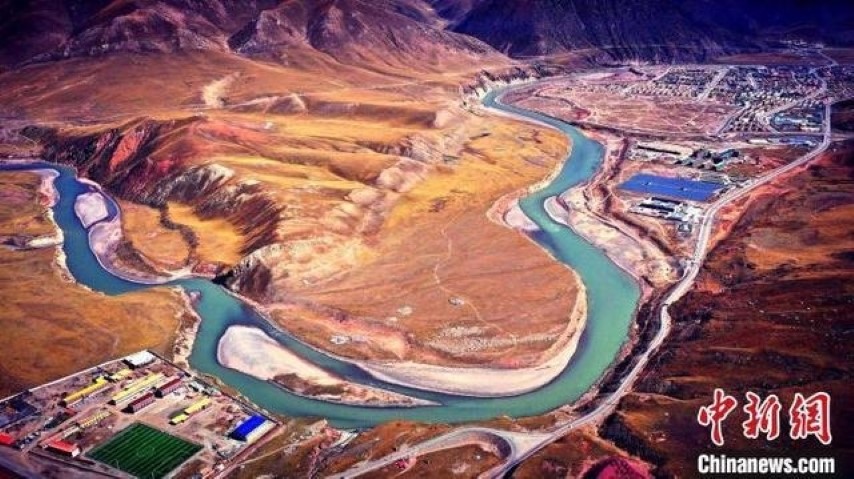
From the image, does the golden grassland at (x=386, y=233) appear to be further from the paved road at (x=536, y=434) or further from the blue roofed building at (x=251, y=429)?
the blue roofed building at (x=251, y=429)

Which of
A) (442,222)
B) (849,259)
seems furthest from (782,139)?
(442,222)

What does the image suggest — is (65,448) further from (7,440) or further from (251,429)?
(251,429)

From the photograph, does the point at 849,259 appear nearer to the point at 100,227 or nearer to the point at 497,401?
the point at 497,401

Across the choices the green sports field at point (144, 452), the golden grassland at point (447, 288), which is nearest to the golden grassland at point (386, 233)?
the golden grassland at point (447, 288)

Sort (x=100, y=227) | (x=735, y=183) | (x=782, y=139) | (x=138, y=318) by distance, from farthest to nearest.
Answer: (x=782, y=139) < (x=735, y=183) < (x=100, y=227) < (x=138, y=318)

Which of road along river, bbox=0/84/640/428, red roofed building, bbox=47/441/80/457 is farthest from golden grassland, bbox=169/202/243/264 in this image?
red roofed building, bbox=47/441/80/457

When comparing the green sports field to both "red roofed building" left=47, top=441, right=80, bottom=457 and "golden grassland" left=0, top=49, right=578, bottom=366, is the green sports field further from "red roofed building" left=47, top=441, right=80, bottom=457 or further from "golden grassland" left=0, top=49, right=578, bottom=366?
"golden grassland" left=0, top=49, right=578, bottom=366
